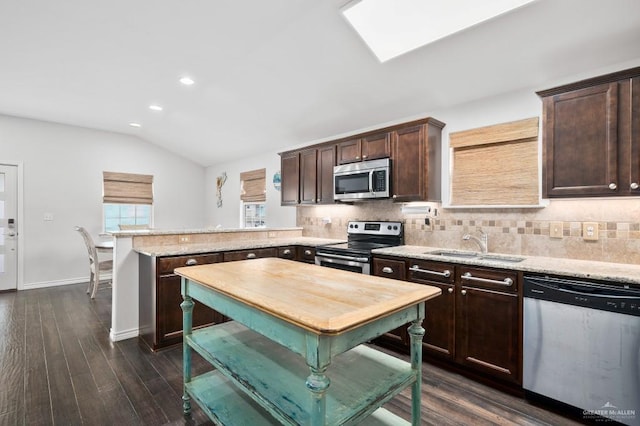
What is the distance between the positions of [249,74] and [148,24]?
1.06 metres

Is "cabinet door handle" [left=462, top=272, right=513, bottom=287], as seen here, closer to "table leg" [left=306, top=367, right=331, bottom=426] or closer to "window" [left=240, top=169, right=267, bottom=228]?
"table leg" [left=306, top=367, right=331, bottom=426]

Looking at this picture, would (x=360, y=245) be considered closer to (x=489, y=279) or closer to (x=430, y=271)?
(x=430, y=271)

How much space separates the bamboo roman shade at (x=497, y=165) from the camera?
2807 mm

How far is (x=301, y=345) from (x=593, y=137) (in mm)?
2437

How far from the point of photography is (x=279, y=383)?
155cm

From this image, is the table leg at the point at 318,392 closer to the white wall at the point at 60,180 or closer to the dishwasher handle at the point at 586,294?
the dishwasher handle at the point at 586,294

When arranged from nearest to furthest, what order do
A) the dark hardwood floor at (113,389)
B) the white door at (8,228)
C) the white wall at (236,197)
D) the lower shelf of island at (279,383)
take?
the lower shelf of island at (279,383)
the dark hardwood floor at (113,389)
the white door at (8,228)
the white wall at (236,197)

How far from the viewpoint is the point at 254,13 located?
259cm

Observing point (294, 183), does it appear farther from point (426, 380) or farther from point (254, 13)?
point (426, 380)

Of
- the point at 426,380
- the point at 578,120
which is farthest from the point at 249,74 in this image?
the point at 426,380

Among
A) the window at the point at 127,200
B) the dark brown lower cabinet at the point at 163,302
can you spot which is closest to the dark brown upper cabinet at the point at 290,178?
the dark brown lower cabinet at the point at 163,302

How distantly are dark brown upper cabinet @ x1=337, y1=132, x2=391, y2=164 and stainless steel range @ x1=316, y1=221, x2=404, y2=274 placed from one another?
805 millimetres

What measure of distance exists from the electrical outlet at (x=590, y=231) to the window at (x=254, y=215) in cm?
465

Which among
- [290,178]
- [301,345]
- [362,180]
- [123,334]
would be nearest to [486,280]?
[362,180]
